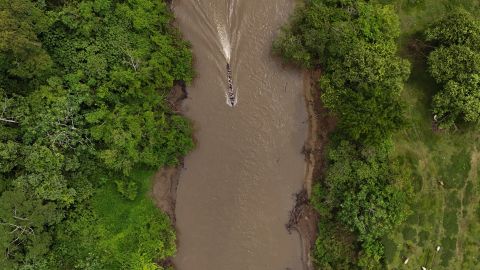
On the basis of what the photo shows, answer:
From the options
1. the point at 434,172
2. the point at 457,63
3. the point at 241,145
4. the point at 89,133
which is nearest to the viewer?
the point at 457,63

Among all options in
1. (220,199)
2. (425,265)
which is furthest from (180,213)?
(425,265)

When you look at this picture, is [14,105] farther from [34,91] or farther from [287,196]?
[287,196]

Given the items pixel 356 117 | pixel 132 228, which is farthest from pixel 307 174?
pixel 132 228

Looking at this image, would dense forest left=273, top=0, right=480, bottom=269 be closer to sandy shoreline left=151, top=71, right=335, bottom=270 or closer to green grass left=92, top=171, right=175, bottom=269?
sandy shoreline left=151, top=71, right=335, bottom=270

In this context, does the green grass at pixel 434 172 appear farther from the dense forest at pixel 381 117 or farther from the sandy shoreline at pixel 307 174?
the sandy shoreline at pixel 307 174

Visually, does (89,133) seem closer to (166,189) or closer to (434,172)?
(166,189)
